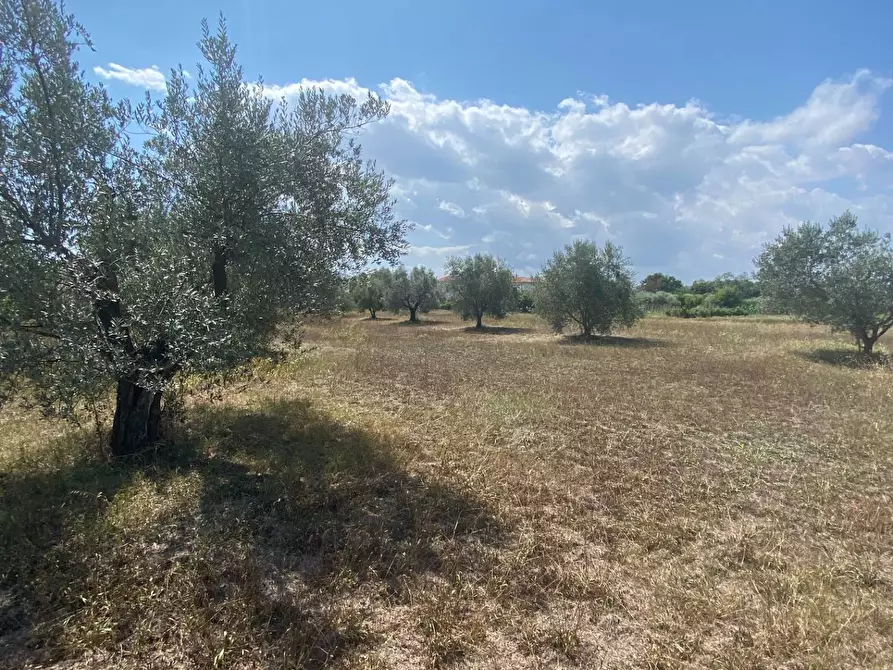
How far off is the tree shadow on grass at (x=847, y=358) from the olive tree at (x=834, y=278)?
36.1 inches

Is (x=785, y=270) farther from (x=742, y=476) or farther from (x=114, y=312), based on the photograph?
(x=114, y=312)

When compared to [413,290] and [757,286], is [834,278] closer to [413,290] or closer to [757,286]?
[757,286]

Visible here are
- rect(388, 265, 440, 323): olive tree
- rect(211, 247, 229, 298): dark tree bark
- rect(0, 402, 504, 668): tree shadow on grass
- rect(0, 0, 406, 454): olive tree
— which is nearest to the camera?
rect(0, 402, 504, 668): tree shadow on grass

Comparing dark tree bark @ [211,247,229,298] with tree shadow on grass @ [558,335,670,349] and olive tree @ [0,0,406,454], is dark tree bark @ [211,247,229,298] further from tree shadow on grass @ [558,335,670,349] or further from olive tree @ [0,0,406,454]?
tree shadow on grass @ [558,335,670,349]

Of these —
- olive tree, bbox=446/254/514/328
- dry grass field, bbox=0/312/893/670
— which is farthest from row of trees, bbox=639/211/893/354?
olive tree, bbox=446/254/514/328

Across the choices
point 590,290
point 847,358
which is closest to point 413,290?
point 590,290

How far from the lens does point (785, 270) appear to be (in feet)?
72.7

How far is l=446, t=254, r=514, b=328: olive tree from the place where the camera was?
42.4 m

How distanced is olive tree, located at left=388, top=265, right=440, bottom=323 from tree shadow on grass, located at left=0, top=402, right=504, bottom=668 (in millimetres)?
44593

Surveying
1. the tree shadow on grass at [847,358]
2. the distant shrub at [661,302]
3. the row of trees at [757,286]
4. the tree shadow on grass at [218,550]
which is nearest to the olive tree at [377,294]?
the row of trees at [757,286]

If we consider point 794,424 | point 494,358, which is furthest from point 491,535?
point 494,358

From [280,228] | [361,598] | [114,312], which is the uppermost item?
[280,228]

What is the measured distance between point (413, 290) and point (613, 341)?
1112 inches

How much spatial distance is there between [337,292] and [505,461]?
4.94 metres
